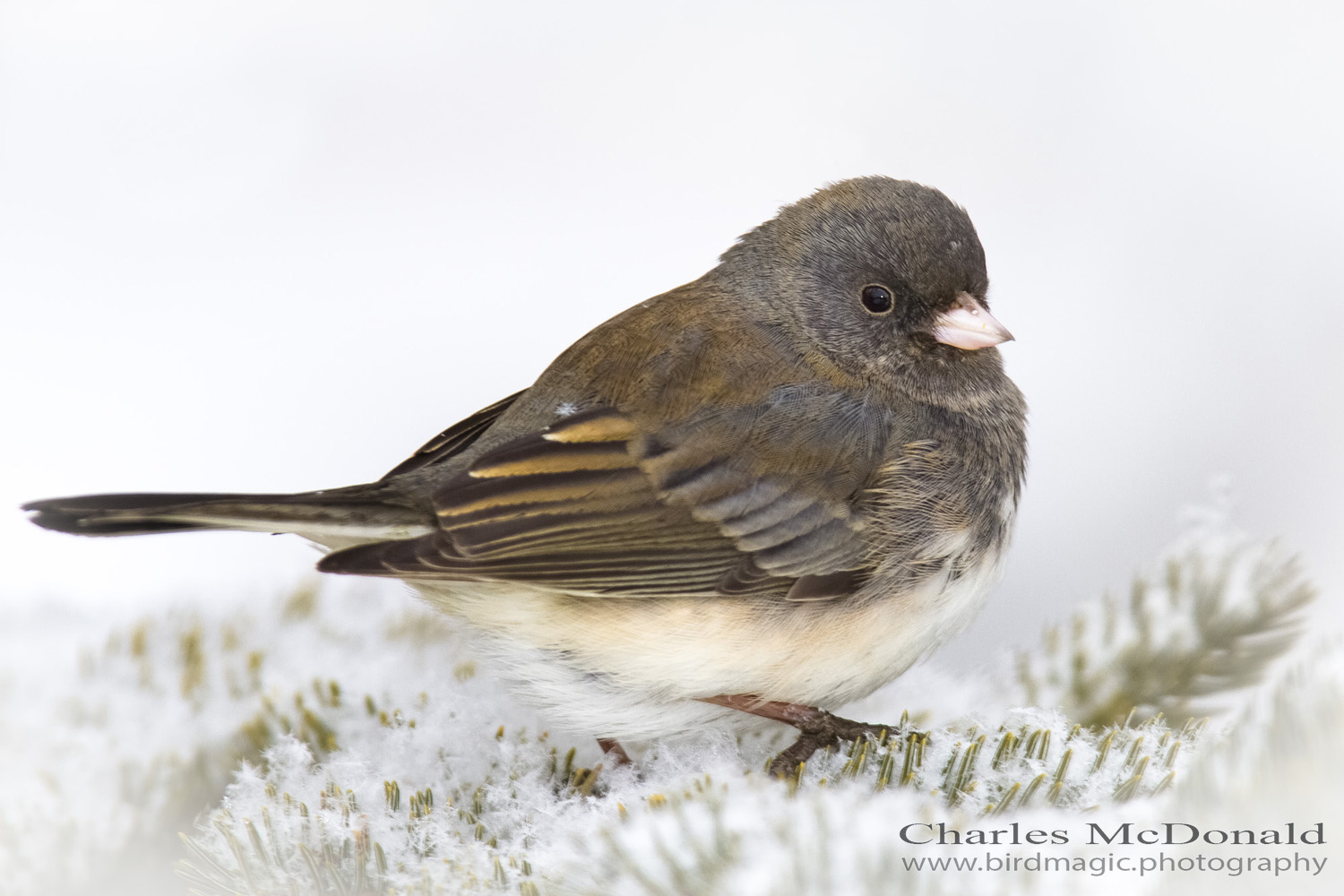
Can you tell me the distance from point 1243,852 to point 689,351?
98 cm

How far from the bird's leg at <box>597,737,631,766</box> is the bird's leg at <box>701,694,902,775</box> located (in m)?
0.17

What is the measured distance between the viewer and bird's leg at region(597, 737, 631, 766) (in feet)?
5.11

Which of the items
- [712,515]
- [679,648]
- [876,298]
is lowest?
[679,648]

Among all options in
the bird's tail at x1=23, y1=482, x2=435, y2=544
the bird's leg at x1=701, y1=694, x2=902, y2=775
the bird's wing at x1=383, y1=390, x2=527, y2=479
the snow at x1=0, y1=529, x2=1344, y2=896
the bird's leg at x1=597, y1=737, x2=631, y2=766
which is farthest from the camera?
the bird's wing at x1=383, y1=390, x2=527, y2=479

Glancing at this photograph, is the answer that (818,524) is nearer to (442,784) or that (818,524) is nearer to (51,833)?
(442,784)

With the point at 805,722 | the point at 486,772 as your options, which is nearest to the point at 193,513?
the point at 486,772

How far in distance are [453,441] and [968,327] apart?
827mm

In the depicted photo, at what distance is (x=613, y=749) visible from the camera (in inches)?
62.6

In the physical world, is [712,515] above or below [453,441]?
below

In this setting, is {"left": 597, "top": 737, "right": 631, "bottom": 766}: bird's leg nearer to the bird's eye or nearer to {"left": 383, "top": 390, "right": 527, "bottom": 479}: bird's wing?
{"left": 383, "top": 390, "right": 527, "bottom": 479}: bird's wing

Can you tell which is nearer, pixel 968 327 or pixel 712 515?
pixel 712 515

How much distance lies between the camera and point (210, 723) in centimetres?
154

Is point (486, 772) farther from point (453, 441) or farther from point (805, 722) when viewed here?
point (453, 441)

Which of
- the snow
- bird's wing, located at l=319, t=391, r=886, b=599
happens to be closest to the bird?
bird's wing, located at l=319, t=391, r=886, b=599
